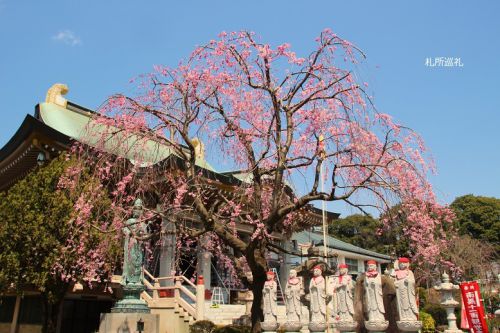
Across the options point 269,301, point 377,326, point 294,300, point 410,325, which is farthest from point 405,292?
point 269,301

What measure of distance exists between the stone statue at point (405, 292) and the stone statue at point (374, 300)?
324mm

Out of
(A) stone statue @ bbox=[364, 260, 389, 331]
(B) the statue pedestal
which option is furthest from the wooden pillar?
(A) stone statue @ bbox=[364, 260, 389, 331]

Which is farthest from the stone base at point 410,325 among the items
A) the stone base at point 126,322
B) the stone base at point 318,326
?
the stone base at point 126,322

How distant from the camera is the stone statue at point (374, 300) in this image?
8.14 m

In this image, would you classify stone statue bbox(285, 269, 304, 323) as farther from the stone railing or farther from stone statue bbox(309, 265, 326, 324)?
the stone railing

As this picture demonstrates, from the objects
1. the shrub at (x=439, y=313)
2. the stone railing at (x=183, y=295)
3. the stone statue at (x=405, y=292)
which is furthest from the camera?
the shrub at (x=439, y=313)

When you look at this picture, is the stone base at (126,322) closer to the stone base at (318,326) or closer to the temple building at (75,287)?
the temple building at (75,287)

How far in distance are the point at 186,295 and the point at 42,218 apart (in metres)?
5.83

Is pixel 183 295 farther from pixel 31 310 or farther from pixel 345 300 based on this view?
pixel 345 300

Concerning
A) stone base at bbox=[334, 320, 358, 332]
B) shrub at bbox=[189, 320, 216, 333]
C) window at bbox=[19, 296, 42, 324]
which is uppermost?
window at bbox=[19, 296, 42, 324]

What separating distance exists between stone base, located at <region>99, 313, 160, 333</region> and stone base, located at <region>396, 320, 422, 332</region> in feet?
21.4

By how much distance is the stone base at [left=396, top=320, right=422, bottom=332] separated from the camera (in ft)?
25.6

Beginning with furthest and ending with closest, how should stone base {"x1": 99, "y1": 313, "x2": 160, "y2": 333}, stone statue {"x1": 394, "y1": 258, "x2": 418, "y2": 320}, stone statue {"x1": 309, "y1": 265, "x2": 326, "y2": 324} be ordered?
stone base {"x1": 99, "y1": 313, "x2": 160, "y2": 333} → stone statue {"x1": 309, "y1": 265, "x2": 326, "y2": 324} → stone statue {"x1": 394, "y1": 258, "x2": 418, "y2": 320}

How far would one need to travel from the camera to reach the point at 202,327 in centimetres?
1335
